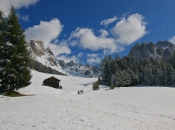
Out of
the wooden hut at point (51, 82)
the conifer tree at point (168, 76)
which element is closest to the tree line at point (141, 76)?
the conifer tree at point (168, 76)

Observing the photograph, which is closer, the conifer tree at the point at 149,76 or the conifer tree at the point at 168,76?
the conifer tree at the point at 168,76

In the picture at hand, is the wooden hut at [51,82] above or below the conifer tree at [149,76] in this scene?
below

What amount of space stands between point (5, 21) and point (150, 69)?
78774 mm

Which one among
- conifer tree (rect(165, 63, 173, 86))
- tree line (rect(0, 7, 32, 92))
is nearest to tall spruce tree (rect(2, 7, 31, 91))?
tree line (rect(0, 7, 32, 92))

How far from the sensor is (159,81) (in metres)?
89.4

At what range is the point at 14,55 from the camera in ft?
91.2

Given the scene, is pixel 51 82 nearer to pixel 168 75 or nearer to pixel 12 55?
pixel 12 55

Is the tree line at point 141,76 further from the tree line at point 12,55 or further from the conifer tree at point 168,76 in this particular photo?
the tree line at point 12,55

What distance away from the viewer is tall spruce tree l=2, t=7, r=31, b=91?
27734 millimetres

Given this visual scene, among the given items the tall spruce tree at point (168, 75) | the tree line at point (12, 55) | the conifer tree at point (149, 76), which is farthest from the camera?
the conifer tree at point (149, 76)

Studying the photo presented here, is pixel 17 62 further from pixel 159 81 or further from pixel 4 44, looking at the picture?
pixel 159 81

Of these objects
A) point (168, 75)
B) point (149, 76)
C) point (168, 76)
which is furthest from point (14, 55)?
point (149, 76)

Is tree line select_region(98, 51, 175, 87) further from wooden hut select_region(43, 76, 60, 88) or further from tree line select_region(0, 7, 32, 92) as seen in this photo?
tree line select_region(0, 7, 32, 92)

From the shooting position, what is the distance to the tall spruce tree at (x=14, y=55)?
27.7m
